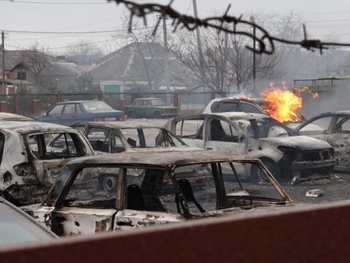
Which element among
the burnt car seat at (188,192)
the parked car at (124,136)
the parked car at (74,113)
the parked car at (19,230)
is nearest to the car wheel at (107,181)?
the burnt car seat at (188,192)

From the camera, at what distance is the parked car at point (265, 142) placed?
13516mm

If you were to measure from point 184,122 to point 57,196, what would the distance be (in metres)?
8.37

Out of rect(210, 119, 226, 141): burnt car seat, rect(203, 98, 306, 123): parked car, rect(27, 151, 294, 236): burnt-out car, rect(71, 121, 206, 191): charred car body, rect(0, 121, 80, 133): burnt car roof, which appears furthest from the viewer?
rect(203, 98, 306, 123): parked car

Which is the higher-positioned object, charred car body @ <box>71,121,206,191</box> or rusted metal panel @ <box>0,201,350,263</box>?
rusted metal panel @ <box>0,201,350,263</box>

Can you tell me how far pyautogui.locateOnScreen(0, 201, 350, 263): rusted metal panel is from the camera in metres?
2.48

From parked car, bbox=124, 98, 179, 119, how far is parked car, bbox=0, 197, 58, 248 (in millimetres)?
34943

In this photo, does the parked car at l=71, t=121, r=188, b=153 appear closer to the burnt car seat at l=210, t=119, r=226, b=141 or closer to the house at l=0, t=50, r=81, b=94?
the burnt car seat at l=210, t=119, r=226, b=141

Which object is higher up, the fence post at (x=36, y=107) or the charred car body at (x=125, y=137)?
the charred car body at (x=125, y=137)

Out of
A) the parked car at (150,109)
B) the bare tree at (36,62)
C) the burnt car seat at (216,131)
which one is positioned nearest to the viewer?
the burnt car seat at (216,131)

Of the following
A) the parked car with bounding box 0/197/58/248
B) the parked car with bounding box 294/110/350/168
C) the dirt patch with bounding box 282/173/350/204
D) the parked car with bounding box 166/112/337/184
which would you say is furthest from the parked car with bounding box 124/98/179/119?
the parked car with bounding box 0/197/58/248

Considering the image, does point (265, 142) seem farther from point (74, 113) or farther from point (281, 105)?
point (74, 113)

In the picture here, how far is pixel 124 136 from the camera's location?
41.7 feet

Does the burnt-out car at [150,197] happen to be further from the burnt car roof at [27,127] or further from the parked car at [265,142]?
the parked car at [265,142]

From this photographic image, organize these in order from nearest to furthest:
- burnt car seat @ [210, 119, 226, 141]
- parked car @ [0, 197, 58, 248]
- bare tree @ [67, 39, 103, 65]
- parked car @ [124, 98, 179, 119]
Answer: parked car @ [0, 197, 58, 248] < burnt car seat @ [210, 119, 226, 141] < parked car @ [124, 98, 179, 119] < bare tree @ [67, 39, 103, 65]
